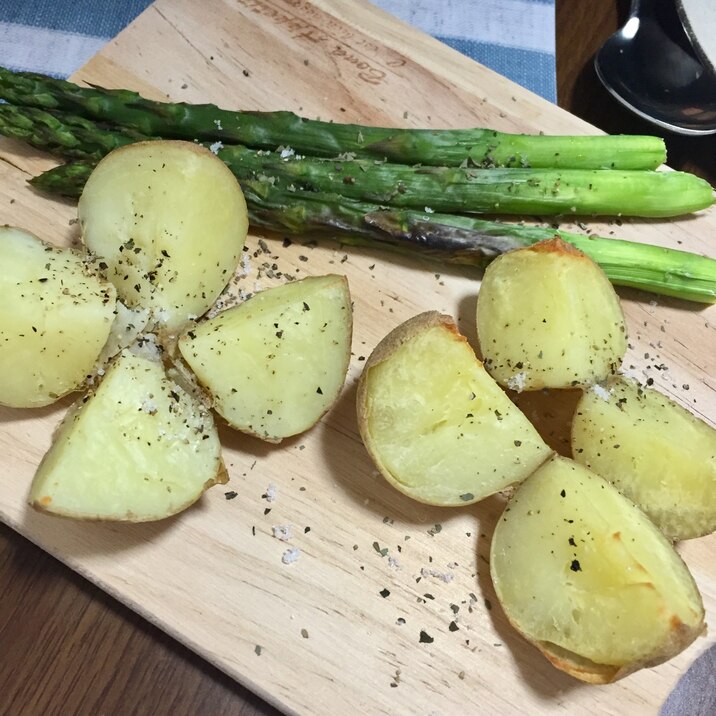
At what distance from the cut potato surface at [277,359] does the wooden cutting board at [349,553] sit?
0.15 metres

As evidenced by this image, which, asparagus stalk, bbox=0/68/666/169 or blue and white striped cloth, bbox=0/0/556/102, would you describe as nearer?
asparagus stalk, bbox=0/68/666/169

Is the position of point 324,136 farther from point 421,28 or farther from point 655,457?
point 655,457

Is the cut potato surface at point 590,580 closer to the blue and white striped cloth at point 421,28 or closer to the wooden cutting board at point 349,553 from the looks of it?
the wooden cutting board at point 349,553

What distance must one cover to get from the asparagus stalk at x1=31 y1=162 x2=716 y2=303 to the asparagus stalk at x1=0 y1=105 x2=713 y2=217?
4 centimetres

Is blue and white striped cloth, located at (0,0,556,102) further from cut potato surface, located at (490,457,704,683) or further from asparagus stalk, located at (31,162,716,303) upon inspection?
cut potato surface, located at (490,457,704,683)

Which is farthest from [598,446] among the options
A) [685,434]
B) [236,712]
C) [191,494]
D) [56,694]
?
[56,694]

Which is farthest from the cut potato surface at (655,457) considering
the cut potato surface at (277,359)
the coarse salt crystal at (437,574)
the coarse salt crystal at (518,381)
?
the cut potato surface at (277,359)

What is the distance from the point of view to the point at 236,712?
5.44 feet

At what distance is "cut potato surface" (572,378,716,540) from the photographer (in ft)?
4.91

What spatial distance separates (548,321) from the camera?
5.24 feet

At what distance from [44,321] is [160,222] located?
1.05 feet

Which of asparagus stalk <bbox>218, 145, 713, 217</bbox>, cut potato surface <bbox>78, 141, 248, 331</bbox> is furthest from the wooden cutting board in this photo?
cut potato surface <bbox>78, 141, 248, 331</bbox>

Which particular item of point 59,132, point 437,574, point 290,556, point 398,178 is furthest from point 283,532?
point 59,132

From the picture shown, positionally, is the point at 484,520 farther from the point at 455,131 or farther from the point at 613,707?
the point at 455,131
